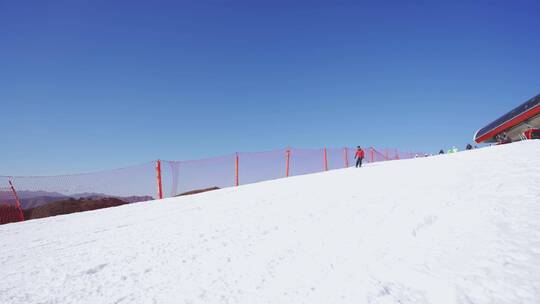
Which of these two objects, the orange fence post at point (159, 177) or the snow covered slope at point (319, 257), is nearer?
the snow covered slope at point (319, 257)

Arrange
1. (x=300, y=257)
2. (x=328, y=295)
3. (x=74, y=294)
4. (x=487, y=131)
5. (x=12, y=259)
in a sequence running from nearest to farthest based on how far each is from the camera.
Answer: (x=328, y=295) < (x=74, y=294) < (x=300, y=257) < (x=12, y=259) < (x=487, y=131)

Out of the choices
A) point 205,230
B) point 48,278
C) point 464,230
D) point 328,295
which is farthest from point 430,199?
point 48,278

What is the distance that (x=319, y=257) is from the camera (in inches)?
94.6

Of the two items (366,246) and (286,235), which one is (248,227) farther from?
(366,246)

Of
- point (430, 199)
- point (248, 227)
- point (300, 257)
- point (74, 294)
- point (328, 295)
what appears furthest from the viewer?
point (430, 199)

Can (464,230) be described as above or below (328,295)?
above

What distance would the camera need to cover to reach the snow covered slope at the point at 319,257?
1815 mm

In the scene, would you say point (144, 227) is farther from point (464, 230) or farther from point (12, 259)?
point (464, 230)

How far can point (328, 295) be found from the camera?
1790 millimetres

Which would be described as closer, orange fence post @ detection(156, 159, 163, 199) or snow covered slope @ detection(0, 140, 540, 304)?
snow covered slope @ detection(0, 140, 540, 304)

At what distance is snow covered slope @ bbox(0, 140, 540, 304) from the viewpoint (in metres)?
1.82

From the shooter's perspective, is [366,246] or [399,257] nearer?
[399,257]

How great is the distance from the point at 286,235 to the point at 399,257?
121 centimetres

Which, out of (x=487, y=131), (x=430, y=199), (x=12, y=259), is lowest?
(x=12, y=259)
